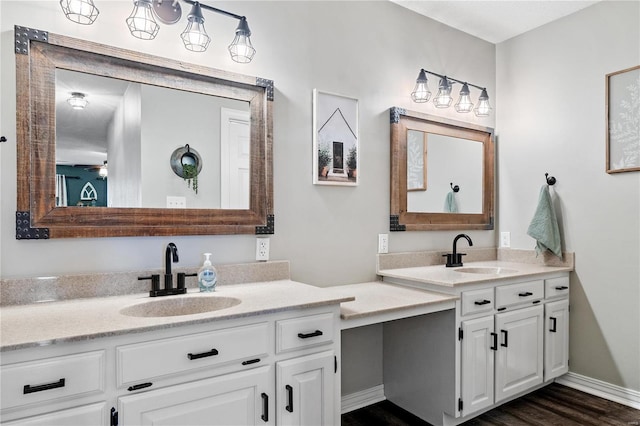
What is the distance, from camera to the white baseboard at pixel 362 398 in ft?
8.04

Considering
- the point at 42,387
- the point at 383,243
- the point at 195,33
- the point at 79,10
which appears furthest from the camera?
the point at 383,243

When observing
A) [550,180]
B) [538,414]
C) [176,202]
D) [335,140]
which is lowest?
[538,414]

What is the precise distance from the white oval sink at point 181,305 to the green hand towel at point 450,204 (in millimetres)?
1855

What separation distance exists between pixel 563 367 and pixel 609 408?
0.33 metres

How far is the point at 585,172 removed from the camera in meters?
2.75

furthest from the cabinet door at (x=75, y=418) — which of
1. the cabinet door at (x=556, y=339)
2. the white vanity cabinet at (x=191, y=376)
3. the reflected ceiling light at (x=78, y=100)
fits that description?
the cabinet door at (x=556, y=339)

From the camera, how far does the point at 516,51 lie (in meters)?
3.18

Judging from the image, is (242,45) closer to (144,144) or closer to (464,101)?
(144,144)

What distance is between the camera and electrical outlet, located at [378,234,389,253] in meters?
2.61

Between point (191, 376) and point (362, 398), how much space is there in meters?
1.49

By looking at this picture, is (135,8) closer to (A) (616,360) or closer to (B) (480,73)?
(B) (480,73)

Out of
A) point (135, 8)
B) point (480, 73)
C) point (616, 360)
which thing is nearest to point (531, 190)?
point (480, 73)

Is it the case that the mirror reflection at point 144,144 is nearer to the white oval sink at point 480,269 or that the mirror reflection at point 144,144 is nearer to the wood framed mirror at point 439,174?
the wood framed mirror at point 439,174

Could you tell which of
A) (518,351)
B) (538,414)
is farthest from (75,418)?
(538,414)
